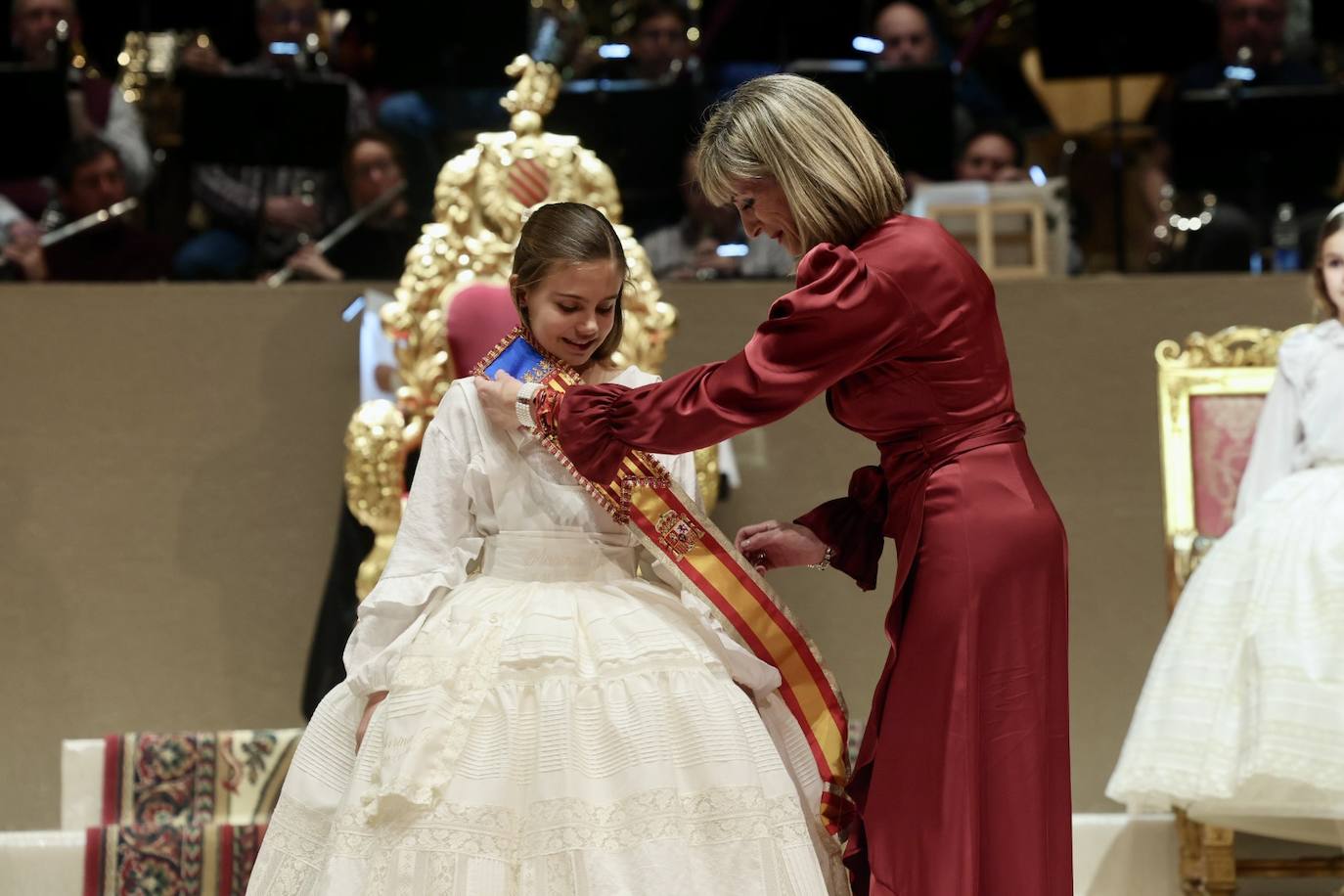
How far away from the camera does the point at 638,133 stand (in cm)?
454

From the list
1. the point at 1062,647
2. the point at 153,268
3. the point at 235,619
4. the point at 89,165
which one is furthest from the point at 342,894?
the point at 89,165

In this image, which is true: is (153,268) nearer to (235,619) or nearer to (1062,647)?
(235,619)

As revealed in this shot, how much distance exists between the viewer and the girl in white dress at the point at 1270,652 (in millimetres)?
2979

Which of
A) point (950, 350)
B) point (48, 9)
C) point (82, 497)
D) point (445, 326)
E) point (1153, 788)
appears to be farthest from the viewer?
point (48, 9)

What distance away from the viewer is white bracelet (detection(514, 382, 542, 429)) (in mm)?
2293

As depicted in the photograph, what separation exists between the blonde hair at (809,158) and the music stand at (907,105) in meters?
2.33

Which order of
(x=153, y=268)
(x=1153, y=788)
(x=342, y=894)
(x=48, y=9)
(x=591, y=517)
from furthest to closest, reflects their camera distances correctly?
1. (x=48, y=9)
2. (x=153, y=268)
3. (x=1153, y=788)
4. (x=591, y=517)
5. (x=342, y=894)

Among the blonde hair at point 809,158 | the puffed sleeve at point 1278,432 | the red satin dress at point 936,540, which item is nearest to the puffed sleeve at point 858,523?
the red satin dress at point 936,540

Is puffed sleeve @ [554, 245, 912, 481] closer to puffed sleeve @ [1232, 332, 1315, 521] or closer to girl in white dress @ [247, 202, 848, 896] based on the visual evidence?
girl in white dress @ [247, 202, 848, 896]

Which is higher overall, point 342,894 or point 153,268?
point 153,268

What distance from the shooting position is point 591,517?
238 centimetres

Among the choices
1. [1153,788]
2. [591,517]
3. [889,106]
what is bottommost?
[1153,788]

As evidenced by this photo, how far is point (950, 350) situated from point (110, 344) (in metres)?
2.50

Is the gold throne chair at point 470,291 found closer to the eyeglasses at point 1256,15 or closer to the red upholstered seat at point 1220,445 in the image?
the red upholstered seat at point 1220,445
